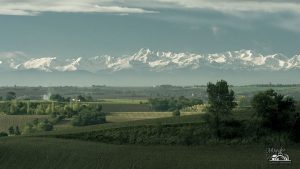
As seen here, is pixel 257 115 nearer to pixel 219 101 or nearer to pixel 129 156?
pixel 219 101

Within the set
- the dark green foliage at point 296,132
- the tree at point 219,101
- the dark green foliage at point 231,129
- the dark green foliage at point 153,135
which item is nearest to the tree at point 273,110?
the dark green foliage at point 296,132

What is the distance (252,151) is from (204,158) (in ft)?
34.7

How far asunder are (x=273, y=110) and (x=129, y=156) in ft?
107

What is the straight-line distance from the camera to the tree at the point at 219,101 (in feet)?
355

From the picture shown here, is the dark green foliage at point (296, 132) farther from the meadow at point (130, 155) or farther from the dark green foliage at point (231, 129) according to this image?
the dark green foliage at point (231, 129)

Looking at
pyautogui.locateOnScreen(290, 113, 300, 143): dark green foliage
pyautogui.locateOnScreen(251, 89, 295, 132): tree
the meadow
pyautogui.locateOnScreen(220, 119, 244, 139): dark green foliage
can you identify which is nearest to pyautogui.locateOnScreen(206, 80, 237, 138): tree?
pyautogui.locateOnScreen(220, 119, 244, 139): dark green foliage

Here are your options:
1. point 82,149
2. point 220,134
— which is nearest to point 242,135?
point 220,134

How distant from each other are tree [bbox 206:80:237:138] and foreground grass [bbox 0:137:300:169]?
30.1ft

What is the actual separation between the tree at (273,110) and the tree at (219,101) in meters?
5.37

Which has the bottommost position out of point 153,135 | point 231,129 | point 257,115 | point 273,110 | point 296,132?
point 153,135

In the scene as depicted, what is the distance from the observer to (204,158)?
292 feet

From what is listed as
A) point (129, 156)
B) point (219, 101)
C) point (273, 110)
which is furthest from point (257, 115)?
point (129, 156)

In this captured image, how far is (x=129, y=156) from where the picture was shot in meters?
90.4

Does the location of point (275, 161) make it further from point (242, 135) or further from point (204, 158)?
point (242, 135)
